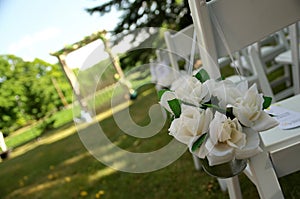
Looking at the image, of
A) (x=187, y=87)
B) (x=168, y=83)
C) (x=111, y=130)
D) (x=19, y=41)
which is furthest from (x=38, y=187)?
(x=187, y=87)

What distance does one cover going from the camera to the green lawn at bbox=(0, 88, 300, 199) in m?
1.29

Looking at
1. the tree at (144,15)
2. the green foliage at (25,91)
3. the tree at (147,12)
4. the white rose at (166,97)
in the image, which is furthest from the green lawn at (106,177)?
the tree at (147,12)

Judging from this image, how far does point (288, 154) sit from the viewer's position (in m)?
0.62

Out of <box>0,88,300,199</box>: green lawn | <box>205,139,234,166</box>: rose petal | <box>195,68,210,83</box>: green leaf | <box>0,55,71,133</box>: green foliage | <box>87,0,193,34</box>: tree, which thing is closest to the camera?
<box>205,139,234,166</box>: rose petal

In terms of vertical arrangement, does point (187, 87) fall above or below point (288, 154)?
above

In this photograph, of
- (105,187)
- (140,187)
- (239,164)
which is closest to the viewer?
(239,164)

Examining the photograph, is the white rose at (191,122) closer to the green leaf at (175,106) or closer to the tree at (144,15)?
the green leaf at (175,106)

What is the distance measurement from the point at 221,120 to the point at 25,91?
3.63 m

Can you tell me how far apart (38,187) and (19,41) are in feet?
5.86

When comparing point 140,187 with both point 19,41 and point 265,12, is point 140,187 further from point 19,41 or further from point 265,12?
point 19,41

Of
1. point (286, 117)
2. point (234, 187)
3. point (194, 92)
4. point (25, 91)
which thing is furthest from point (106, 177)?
point (25, 91)

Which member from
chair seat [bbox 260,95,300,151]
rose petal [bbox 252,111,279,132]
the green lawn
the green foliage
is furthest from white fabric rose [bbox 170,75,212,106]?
the green foliage

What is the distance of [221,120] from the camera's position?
48 cm

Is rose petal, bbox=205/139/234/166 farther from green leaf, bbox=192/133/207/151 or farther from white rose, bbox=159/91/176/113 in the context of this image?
white rose, bbox=159/91/176/113
